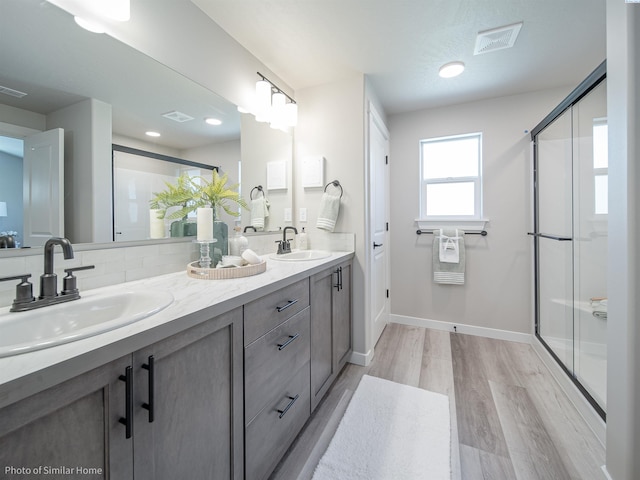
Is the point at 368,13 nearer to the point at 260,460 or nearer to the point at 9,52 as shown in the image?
the point at 9,52

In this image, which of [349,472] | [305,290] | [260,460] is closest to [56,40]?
[305,290]

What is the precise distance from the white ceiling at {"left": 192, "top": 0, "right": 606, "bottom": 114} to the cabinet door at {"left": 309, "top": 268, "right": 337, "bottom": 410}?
60.0 inches

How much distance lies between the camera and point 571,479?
1.19 metres

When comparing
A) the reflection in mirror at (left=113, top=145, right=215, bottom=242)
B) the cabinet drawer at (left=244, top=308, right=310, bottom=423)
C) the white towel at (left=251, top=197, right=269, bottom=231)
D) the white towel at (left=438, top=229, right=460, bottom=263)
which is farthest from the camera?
the white towel at (left=438, top=229, right=460, bottom=263)

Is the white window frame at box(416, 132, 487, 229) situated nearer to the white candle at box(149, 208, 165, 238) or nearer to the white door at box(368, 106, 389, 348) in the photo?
the white door at box(368, 106, 389, 348)

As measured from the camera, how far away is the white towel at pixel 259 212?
202cm

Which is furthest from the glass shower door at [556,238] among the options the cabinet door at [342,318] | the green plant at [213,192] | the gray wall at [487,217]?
the green plant at [213,192]

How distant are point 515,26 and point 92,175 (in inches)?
95.4

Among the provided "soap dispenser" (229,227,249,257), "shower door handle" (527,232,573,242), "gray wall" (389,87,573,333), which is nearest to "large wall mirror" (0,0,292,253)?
"soap dispenser" (229,227,249,257)

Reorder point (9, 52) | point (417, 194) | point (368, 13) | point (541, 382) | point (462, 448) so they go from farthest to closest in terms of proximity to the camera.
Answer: point (417, 194) → point (541, 382) → point (368, 13) → point (462, 448) → point (9, 52)

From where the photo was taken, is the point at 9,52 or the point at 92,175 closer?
the point at 9,52

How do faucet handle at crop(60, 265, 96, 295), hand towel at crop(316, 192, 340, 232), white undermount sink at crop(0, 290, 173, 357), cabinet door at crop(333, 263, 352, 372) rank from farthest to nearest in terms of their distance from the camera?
hand towel at crop(316, 192, 340, 232) < cabinet door at crop(333, 263, 352, 372) < faucet handle at crop(60, 265, 96, 295) < white undermount sink at crop(0, 290, 173, 357)

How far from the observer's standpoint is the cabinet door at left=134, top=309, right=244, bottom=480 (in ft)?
A: 2.15

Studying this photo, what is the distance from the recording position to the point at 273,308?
3.77ft
